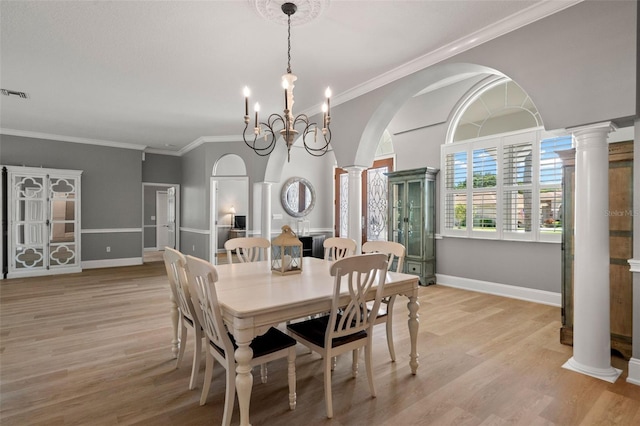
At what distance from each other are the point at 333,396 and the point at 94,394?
5.25ft

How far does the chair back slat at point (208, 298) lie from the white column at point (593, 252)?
252cm

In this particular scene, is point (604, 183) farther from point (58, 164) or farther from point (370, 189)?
point (58, 164)

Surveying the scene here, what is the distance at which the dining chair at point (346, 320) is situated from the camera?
1918 millimetres

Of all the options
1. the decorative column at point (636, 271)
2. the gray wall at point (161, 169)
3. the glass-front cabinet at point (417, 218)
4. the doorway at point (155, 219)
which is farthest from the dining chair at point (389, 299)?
the doorway at point (155, 219)

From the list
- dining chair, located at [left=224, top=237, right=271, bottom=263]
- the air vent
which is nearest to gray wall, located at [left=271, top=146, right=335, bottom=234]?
dining chair, located at [left=224, top=237, right=271, bottom=263]

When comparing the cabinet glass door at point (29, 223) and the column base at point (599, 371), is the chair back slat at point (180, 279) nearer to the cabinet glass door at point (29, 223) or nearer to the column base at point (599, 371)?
the column base at point (599, 371)

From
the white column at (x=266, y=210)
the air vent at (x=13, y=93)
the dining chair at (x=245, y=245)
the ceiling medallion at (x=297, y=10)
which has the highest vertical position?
the ceiling medallion at (x=297, y=10)

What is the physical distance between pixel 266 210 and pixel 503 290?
419 centimetres

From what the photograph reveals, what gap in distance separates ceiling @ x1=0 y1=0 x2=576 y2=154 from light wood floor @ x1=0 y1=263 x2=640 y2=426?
107 inches

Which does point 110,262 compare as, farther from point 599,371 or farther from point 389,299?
point 599,371

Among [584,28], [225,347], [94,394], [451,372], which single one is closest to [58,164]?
[94,394]

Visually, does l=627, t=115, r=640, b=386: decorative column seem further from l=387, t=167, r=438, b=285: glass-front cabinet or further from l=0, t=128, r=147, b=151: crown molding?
l=0, t=128, r=147, b=151: crown molding

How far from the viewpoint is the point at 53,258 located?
6.30 m

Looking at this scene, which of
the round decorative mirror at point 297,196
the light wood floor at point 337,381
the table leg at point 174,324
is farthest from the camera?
the round decorative mirror at point 297,196
